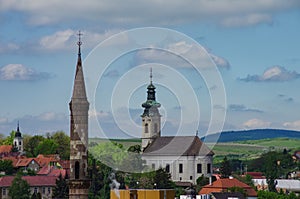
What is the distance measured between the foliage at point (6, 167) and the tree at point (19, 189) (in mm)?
27235

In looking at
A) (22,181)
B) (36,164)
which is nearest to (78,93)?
(22,181)

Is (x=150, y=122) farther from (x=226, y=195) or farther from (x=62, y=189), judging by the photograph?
(x=226, y=195)

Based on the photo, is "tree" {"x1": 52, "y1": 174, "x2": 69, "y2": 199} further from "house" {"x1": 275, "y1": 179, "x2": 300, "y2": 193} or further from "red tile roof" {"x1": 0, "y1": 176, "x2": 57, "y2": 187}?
"house" {"x1": 275, "y1": 179, "x2": 300, "y2": 193}

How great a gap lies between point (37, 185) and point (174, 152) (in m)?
36.1

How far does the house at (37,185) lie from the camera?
443ft

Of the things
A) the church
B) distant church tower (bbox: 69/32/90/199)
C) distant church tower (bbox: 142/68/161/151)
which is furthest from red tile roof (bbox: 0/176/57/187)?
distant church tower (bbox: 69/32/90/199)

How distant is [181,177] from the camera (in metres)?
160

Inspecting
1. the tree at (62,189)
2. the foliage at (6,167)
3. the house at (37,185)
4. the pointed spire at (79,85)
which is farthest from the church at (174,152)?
the pointed spire at (79,85)

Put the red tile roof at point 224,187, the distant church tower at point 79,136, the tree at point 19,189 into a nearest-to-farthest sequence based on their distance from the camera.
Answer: the distant church tower at point 79,136, the red tile roof at point 224,187, the tree at point 19,189

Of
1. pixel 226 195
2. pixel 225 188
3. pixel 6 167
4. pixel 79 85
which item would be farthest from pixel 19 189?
pixel 79 85

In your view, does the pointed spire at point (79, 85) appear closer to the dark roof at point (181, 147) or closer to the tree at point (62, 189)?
the tree at point (62, 189)

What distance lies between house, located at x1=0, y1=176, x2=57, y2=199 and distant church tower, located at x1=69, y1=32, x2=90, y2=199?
→ 85.3 metres

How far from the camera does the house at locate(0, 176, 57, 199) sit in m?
135

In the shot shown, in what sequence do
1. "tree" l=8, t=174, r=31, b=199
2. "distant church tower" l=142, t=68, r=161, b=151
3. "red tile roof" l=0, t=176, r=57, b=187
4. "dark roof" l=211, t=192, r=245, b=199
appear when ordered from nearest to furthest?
"dark roof" l=211, t=192, r=245, b=199, "tree" l=8, t=174, r=31, b=199, "red tile roof" l=0, t=176, r=57, b=187, "distant church tower" l=142, t=68, r=161, b=151
